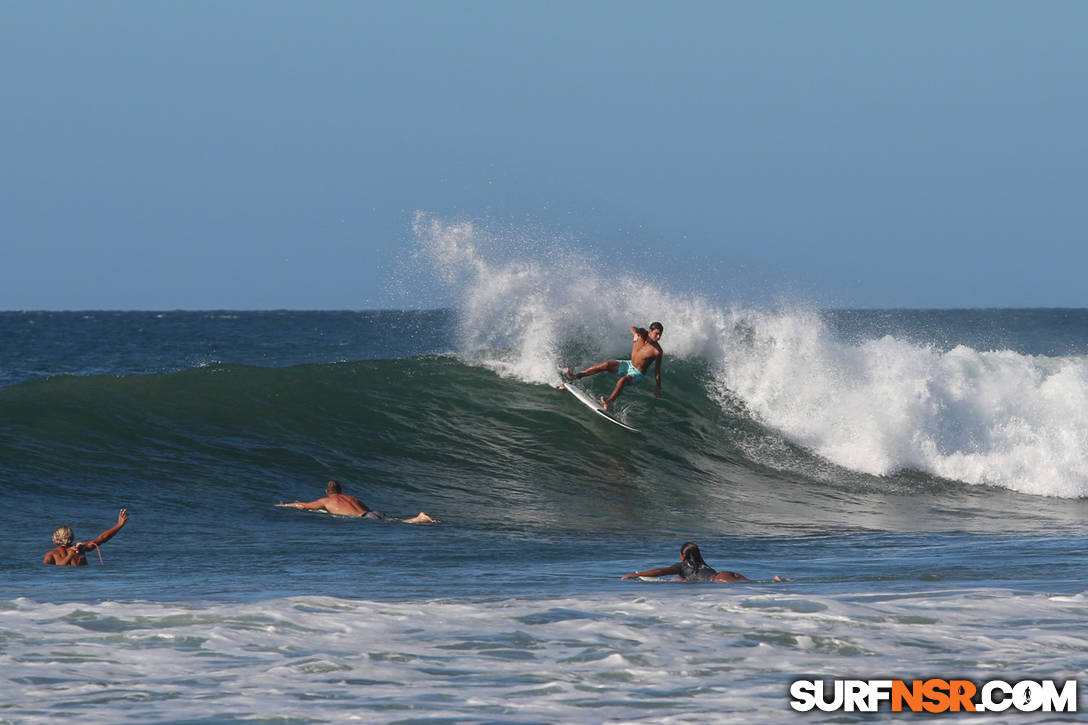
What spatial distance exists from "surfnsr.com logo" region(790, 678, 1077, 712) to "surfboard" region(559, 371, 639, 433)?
10593 mm

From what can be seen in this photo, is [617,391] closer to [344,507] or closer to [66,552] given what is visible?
[344,507]

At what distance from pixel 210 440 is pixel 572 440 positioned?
15.5 ft

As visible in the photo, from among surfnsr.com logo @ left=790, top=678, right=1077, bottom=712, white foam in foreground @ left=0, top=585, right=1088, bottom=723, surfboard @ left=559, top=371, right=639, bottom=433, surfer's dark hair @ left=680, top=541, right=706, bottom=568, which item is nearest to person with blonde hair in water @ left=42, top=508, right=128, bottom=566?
white foam in foreground @ left=0, top=585, right=1088, bottom=723

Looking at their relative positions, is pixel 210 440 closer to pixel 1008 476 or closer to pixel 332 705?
pixel 332 705

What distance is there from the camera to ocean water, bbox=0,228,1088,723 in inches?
252

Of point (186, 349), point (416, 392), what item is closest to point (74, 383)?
point (416, 392)

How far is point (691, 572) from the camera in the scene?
916 centimetres

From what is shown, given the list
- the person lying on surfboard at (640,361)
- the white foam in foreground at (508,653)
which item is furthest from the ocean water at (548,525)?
the person lying on surfboard at (640,361)

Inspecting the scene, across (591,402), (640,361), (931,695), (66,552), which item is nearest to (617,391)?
(640,361)

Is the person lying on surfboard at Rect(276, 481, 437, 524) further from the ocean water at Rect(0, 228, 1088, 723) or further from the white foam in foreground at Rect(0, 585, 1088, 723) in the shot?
the white foam in foreground at Rect(0, 585, 1088, 723)

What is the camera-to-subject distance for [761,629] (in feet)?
24.1

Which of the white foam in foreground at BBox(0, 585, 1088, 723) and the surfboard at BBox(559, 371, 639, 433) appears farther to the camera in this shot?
the surfboard at BBox(559, 371, 639, 433)

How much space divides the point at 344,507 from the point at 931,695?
7.22 metres

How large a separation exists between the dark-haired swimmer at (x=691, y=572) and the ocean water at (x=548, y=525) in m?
0.13
